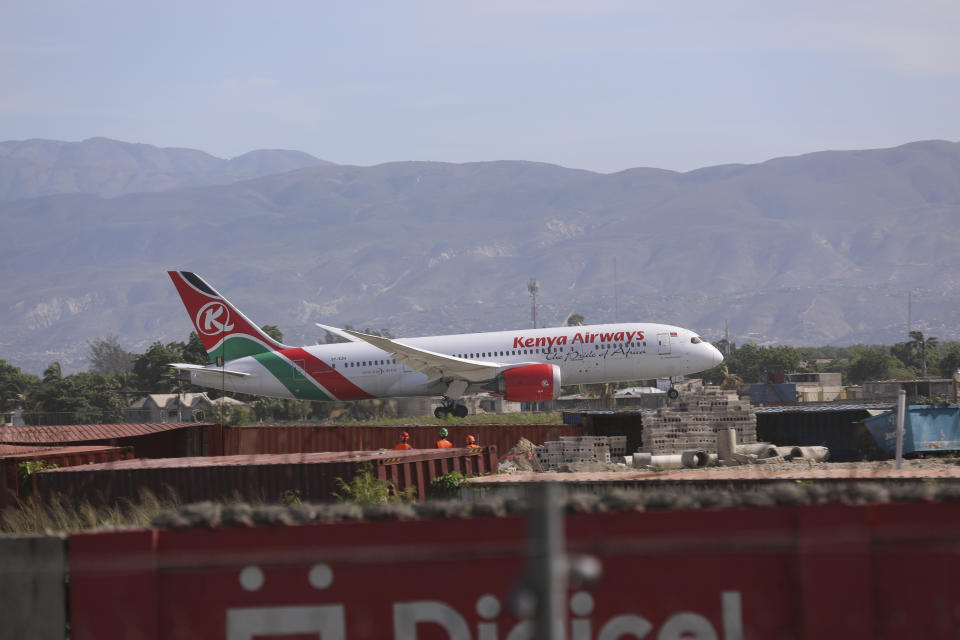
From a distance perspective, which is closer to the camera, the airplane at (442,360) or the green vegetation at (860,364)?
the airplane at (442,360)

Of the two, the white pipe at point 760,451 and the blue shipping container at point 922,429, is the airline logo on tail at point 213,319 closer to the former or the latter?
the white pipe at point 760,451

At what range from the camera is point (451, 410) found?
4825 centimetres

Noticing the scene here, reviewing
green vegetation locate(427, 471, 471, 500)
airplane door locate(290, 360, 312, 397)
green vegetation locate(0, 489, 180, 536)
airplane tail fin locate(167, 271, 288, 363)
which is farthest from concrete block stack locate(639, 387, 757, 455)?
airplane tail fin locate(167, 271, 288, 363)

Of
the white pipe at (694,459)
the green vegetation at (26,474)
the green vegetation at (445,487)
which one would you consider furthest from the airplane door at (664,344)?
the green vegetation at (26,474)

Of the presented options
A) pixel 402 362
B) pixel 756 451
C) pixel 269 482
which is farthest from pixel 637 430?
pixel 402 362

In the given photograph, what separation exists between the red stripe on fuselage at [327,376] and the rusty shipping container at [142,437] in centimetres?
1615

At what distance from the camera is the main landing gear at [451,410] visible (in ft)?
157

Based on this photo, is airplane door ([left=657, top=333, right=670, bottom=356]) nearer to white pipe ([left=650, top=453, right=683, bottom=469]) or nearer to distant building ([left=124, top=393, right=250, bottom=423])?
white pipe ([left=650, top=453, right=683, bottom=469])

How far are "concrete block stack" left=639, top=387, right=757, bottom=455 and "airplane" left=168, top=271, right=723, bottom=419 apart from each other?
15.6 m

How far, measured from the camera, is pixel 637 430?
3075 cm

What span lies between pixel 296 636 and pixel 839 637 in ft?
12.9

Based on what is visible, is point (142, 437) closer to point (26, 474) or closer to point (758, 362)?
point (26, 474)

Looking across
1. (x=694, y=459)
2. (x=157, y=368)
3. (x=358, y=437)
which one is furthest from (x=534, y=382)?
(x=157, y=368)

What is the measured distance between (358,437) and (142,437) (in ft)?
20.5
